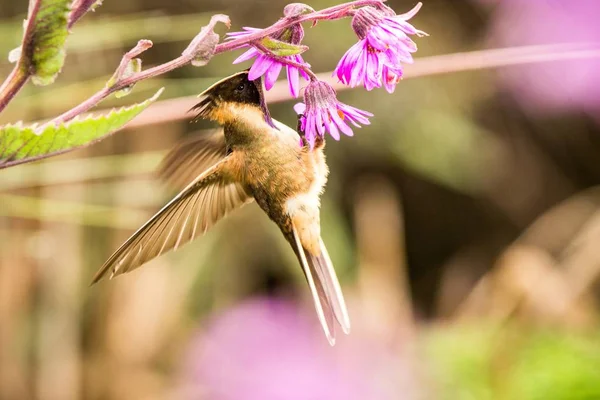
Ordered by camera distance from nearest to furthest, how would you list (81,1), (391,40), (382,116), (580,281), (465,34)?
(81,1) → (391,40) → (580,281) → (382,116) → (465,34)

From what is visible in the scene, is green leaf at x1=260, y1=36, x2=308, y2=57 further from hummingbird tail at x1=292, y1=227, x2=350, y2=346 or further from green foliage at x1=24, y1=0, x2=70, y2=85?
hummingbird tail at x1=292, y1=227, x2=350, y2=346

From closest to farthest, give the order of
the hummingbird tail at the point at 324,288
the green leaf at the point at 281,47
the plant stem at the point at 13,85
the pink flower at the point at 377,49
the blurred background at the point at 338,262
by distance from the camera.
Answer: the plant stem at the point at 13,85
the green leaf at the point at 281,47
the pink flower at the point at 377,49
the hummingbird tail at the point at 324,288
the blurred background at the point at 338,262

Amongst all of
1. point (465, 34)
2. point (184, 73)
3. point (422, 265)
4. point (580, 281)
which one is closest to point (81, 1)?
point (184, 73)

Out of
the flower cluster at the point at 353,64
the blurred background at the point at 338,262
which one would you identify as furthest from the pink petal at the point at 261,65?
the blurred background at the point at 338,262

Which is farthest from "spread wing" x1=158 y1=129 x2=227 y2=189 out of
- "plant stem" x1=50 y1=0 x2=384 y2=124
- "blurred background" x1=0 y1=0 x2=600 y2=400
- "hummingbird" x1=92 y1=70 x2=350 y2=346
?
"blurred background" x1=0 y1=0 x2=600 y2=400

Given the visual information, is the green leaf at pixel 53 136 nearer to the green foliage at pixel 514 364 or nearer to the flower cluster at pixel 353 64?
the flower cluster at pixel 353 64

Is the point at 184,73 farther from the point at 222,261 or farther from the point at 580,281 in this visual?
the point at 580,281
